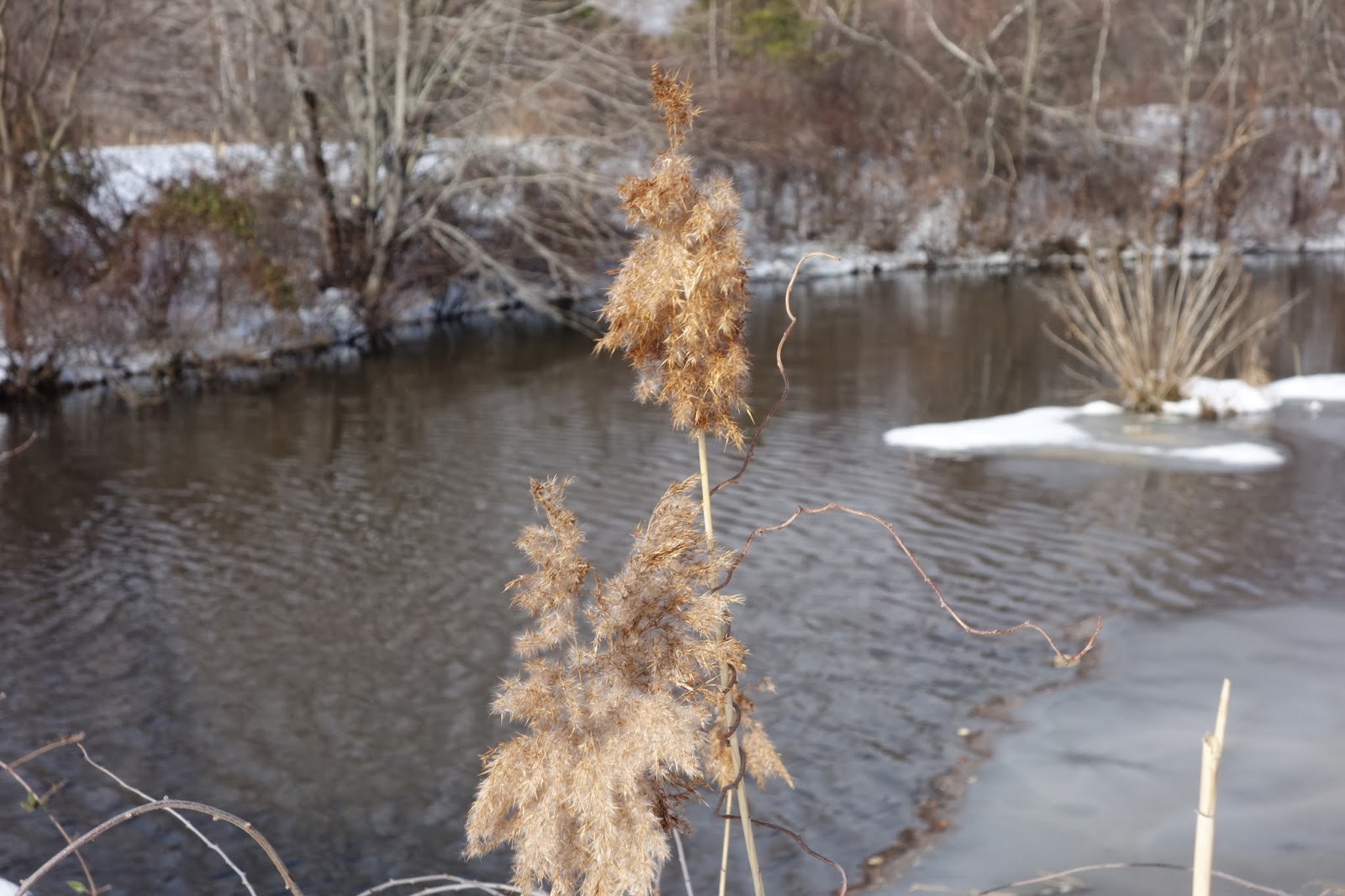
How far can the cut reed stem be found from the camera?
143 centimetres

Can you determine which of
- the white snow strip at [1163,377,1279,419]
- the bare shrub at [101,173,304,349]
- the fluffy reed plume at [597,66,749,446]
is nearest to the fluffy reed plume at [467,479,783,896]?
the fluffy reed plume at [597,66,749,446]

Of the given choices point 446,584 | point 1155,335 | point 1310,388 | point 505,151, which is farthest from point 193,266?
point 1310,388

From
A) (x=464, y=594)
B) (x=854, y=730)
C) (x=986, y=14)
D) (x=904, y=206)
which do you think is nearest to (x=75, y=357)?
(x=464, y=594)

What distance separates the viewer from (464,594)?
7789 millimetres

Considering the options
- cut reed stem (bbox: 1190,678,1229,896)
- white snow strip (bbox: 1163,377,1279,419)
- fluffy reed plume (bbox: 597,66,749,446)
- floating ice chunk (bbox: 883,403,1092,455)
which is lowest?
floating ice chunk (bbox: 883,403,1092,455)

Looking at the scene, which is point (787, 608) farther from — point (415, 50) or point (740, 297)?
point (415, 50)

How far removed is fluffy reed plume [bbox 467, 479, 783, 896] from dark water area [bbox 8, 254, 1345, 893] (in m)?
3.15

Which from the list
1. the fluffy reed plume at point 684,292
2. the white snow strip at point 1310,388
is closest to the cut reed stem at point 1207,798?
the fluffy reed plume at point 684,292

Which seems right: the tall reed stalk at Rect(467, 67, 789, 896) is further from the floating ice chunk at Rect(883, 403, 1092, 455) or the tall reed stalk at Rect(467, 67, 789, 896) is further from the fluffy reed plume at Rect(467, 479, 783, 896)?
the floating ice chunk at Rect(883, 403, 1092, 455)

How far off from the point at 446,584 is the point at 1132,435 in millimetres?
6311

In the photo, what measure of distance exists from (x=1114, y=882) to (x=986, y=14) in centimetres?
3170

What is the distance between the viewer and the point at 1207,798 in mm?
1477

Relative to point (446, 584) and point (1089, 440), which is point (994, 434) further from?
point (446, 584)

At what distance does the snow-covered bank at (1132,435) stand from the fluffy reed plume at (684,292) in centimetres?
939
